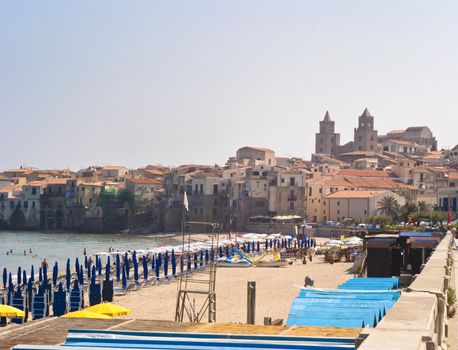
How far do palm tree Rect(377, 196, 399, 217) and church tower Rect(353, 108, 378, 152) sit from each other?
56.7 meters

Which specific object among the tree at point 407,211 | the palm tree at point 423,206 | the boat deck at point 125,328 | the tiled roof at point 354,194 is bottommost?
the boat deck at point 125,328

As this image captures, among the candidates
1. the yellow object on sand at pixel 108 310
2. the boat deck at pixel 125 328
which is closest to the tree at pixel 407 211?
the yellow object on sand at pixel 108 310

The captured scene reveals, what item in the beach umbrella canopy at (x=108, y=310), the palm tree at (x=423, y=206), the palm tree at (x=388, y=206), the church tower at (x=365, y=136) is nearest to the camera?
the beach umbrella canopy at (x=108, y=310)

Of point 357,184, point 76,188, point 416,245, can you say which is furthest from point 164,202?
point 416,245

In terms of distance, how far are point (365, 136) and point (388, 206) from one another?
198ft

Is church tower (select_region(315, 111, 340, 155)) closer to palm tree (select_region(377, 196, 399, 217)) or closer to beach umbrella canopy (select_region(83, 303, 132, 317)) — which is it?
palm tree (select_region(377, 196, 399, 217))

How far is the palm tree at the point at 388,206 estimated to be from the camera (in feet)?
259

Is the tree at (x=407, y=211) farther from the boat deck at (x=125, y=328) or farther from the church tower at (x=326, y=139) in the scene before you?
the church tower at (x=326, y=139)

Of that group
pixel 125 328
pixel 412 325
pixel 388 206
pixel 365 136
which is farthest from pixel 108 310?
pixel 365 136

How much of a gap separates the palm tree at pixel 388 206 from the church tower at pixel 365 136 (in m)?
56.7

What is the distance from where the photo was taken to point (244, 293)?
104 feet

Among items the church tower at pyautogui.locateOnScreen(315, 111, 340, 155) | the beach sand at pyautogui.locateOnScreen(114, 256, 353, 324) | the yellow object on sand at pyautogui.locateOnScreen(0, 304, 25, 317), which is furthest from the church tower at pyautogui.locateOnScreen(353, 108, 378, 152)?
the yellow object on sand at pyautogui.locateOnScreen(0, 304, 25, 317)

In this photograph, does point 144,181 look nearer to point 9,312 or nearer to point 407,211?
point 407,211

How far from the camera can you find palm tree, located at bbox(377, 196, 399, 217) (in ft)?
259
